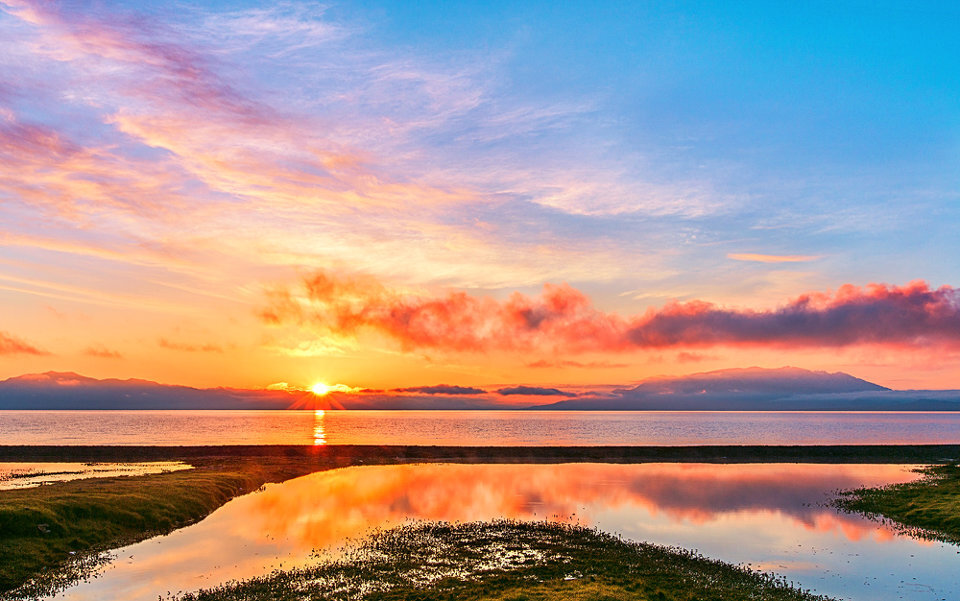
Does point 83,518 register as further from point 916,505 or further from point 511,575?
point 916,505

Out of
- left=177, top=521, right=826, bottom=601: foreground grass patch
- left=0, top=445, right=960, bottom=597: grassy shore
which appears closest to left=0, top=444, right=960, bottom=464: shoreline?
left=0, top=445, right=960, bottom=597: grassy shore

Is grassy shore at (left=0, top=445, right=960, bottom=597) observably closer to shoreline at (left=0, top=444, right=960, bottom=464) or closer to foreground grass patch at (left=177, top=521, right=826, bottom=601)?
shoreline at (left=0, top=444, right=960, bottom=464)

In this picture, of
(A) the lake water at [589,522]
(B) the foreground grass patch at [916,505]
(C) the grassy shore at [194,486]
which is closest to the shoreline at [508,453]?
(C) the grassy shore at [194,486]

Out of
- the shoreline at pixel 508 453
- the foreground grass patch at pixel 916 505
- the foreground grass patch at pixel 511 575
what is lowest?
the shoreline at pixel 508 453

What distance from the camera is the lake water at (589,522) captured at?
115 feet

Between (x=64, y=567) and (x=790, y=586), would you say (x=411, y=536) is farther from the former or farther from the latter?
(x=790, y=586)

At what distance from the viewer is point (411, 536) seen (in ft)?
146

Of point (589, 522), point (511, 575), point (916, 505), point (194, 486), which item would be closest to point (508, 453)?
point (194, 486)

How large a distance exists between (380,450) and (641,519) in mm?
71049

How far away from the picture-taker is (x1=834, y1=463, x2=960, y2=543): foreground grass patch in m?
49.0

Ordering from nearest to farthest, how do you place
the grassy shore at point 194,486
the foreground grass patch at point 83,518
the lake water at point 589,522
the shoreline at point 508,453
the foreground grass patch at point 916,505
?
the foreground grass patch at point 83,518 < the lake water at point 589,522 < the grassy shore at point 194,486 < the foreground grass patch at point 916,505 < the shoreline at point 508,453

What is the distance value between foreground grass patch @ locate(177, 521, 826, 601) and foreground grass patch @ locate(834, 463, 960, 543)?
79.6ft

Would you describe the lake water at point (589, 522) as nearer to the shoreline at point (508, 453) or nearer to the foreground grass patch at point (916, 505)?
the foreground grass patch at point (916, 505)

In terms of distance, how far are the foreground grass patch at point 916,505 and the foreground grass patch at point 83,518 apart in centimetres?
5860
